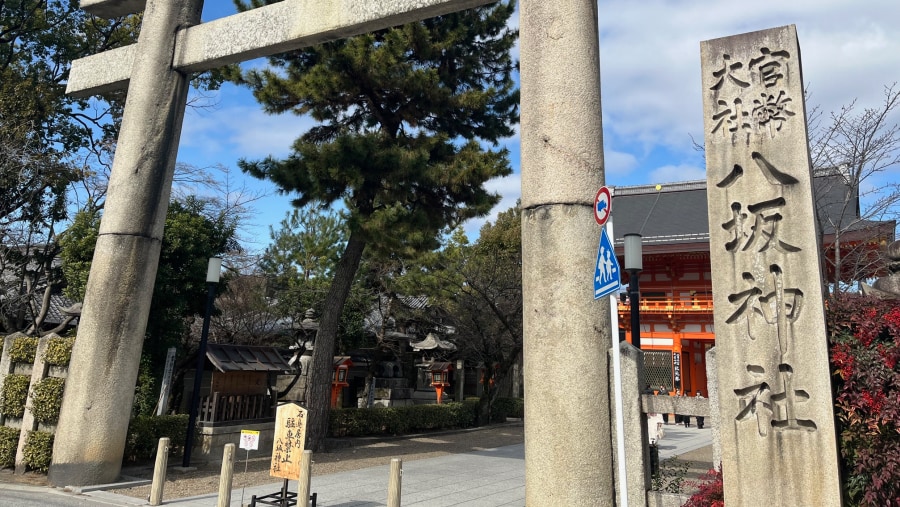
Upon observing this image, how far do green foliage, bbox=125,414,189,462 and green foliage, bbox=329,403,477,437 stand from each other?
4.32 meters

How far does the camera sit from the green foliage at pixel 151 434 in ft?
30.7

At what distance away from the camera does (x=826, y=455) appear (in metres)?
3.54

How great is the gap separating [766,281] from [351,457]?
31.7 ft

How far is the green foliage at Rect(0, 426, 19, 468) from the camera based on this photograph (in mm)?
8555

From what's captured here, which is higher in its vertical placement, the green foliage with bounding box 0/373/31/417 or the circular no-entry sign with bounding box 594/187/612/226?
the circular no-entry sign with bounding box 594/187/612/226

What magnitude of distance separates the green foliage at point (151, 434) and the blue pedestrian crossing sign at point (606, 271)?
28.2ft

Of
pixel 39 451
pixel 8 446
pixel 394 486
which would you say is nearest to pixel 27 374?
pixel 8 446

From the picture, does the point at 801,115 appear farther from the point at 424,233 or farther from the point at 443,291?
the point at 443,291

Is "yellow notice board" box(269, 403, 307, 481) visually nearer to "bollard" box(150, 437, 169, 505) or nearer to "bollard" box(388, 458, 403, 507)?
"bollard" box(388, 458, 403, 507)

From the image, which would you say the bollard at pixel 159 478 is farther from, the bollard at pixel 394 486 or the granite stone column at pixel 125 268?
A: the bollard at pixel 394 486

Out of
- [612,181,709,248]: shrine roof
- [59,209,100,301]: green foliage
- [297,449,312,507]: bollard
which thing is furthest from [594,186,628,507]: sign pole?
[612,181,709,248]: shrine roof

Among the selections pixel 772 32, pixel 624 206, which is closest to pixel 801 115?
pixel 772 32

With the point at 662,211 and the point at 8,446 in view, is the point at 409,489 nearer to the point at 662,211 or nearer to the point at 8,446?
the point at 8,446

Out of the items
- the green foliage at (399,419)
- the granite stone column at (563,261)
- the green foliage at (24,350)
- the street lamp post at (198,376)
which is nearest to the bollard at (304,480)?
the granite stone column at (563,261)
